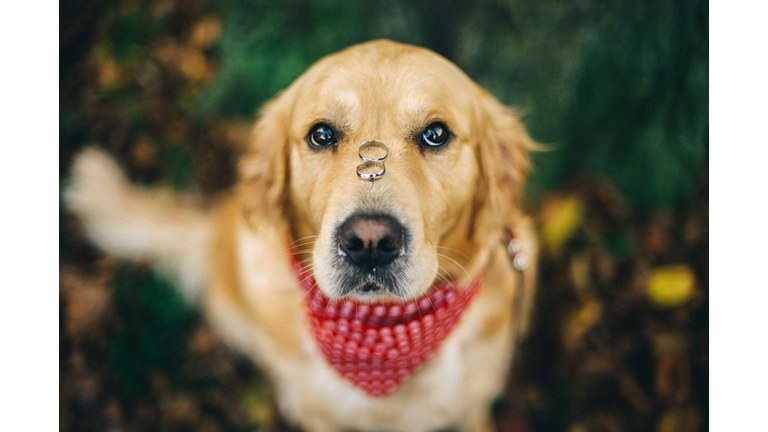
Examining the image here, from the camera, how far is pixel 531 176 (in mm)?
2549

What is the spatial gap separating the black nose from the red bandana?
0.38 meters

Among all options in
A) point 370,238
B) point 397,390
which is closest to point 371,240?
point 370,238

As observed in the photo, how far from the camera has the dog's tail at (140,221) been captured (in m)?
2.18

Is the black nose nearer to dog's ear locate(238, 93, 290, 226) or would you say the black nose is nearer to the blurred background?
dog's ear locate(238, 93, 290, 226)

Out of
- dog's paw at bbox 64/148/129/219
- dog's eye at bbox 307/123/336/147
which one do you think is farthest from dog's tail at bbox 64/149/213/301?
dog's eye at bbox 307/123/336/147

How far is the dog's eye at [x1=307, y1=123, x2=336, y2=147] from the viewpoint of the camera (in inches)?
55.2

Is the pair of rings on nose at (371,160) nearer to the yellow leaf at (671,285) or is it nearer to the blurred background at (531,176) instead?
the blurred background at (531,176)

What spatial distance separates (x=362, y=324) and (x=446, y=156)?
708 mm

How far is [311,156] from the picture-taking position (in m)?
1.43

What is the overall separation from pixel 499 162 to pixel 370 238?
2.63 feet
